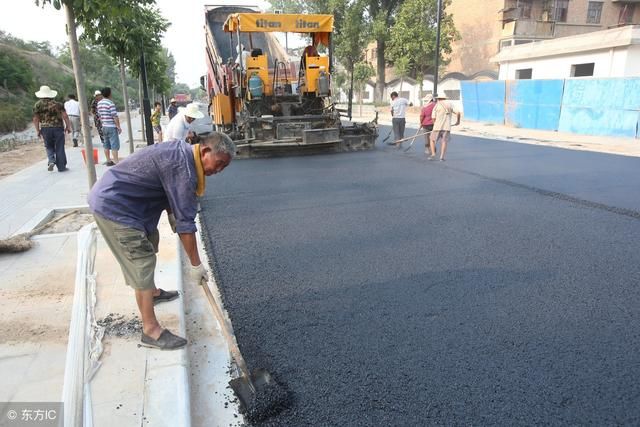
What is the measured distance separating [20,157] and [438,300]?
11607 millimetres

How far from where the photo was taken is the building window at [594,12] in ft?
106

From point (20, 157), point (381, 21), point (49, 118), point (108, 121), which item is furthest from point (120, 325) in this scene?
point (381, 21)

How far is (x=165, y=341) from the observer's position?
8.73 feet

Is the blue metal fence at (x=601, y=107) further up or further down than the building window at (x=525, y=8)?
further down

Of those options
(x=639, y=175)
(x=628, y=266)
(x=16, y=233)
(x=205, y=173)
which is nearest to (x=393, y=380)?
(x=205, y=173)

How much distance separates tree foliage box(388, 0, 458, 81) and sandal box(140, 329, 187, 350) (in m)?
26.9

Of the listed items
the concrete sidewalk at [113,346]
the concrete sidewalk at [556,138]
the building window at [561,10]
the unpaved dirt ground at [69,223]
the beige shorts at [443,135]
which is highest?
the building window at [561,10]

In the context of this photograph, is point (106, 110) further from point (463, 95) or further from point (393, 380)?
point (463, 95)

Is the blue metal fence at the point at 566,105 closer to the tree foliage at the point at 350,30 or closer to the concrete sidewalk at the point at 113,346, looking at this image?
the tree foliage at the point at 350,30

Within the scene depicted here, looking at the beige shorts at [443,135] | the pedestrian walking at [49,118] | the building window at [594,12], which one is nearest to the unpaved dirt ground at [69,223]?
the pedestrian walking at [49,118]

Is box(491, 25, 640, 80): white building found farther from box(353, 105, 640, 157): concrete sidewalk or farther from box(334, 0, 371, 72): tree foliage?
box(334, 0, 371, 72): tree foliage

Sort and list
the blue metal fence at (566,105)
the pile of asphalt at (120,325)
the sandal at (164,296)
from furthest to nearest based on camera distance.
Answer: the blue metal fence at (566,105) → the sandal at (164,296) → the pile of asphalt at (120,325)

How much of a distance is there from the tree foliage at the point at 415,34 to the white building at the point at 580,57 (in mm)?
4052

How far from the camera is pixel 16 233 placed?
4.72m
